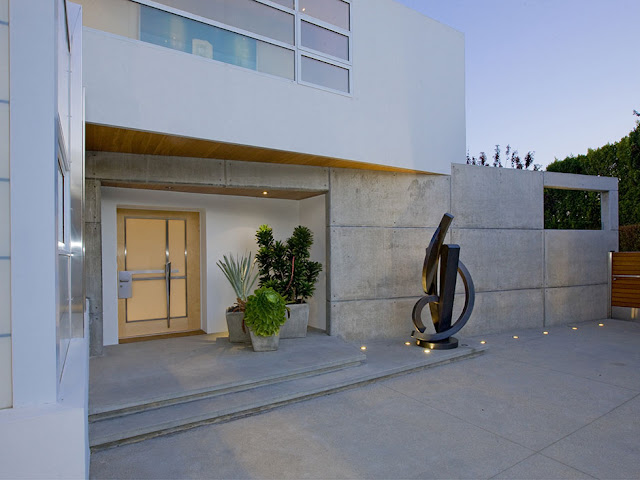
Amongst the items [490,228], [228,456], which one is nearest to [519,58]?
[490,228]

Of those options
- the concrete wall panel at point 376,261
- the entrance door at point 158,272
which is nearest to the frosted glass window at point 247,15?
the concrete wall panel at point 376,261

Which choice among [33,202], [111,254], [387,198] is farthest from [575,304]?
[33,202]

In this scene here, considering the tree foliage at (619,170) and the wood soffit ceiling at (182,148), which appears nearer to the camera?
the wood soffit ceiling at (182,148)

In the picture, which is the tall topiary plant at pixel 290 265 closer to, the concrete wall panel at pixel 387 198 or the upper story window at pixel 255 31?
the concrete wall panel at pixel 387 198

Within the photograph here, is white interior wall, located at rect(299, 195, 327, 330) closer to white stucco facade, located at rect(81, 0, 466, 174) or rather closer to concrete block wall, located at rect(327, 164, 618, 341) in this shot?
concrete block wall, located at rect(327, 164, 618, 341)

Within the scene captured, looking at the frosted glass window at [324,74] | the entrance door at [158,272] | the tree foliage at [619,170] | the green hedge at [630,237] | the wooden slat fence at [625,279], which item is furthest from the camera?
the tree foliage at [619,170]

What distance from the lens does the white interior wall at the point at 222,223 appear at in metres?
6.41

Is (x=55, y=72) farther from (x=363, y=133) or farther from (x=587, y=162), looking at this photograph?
Answer: (x=587, y=162)

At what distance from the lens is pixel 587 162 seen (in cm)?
1268

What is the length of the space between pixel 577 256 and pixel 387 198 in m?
4.67

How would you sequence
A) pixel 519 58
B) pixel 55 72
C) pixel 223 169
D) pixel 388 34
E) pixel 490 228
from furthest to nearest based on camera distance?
pixel 519 58 < pixel 490 228 < pixel 388 34 < pixel 223 169 < pixel 55 72

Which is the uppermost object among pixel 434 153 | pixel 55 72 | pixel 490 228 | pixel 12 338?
pixel 434 153

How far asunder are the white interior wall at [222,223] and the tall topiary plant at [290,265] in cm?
34

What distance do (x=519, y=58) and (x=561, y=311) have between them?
6282 millimetres
